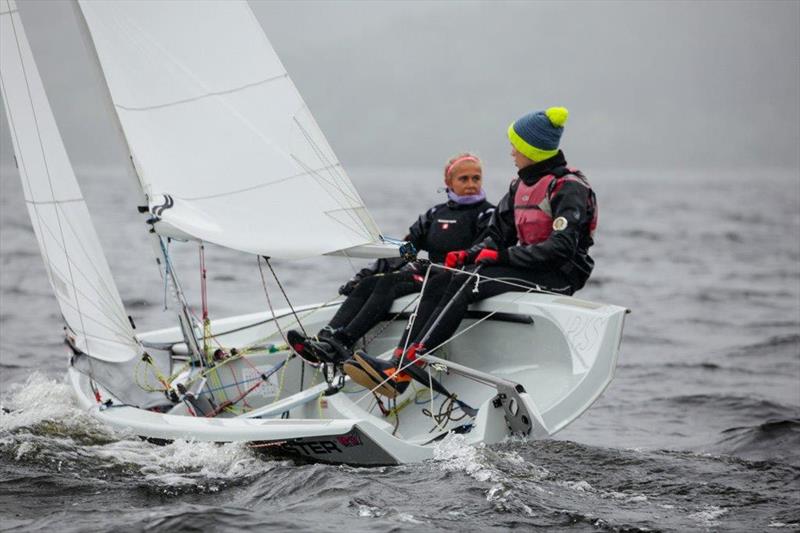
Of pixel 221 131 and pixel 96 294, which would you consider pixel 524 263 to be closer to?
pixel 221 131

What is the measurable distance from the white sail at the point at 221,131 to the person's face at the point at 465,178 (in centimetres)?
65

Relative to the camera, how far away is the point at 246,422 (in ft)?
15.4

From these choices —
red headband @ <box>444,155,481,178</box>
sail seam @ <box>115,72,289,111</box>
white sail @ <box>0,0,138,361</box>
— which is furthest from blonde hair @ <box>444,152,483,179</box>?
white sail @ <box>0,0,138,361</box>

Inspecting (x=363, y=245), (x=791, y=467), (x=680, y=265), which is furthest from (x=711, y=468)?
(x=680, y=265)

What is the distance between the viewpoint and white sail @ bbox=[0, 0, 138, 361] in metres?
5.64

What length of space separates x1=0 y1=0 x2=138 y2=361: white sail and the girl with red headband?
3.78ft

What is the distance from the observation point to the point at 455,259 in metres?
5.40

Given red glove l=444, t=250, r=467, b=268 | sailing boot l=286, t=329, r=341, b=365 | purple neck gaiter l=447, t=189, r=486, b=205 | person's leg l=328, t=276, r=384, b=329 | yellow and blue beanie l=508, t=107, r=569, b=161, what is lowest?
sailing boot l=286, t=329, r=341, b=365

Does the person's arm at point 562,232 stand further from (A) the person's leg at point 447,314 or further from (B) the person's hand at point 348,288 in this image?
(B) the person's hand at point 348,288

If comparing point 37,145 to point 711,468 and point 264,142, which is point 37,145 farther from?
→ point 711,468

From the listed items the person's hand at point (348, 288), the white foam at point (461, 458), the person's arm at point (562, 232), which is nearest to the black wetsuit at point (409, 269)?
the person's hand at point (348, 288)

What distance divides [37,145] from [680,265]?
43.0 ft

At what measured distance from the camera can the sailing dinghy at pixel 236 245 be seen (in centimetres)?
483

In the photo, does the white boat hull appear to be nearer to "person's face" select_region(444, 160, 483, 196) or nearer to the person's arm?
Result: the person's arm
